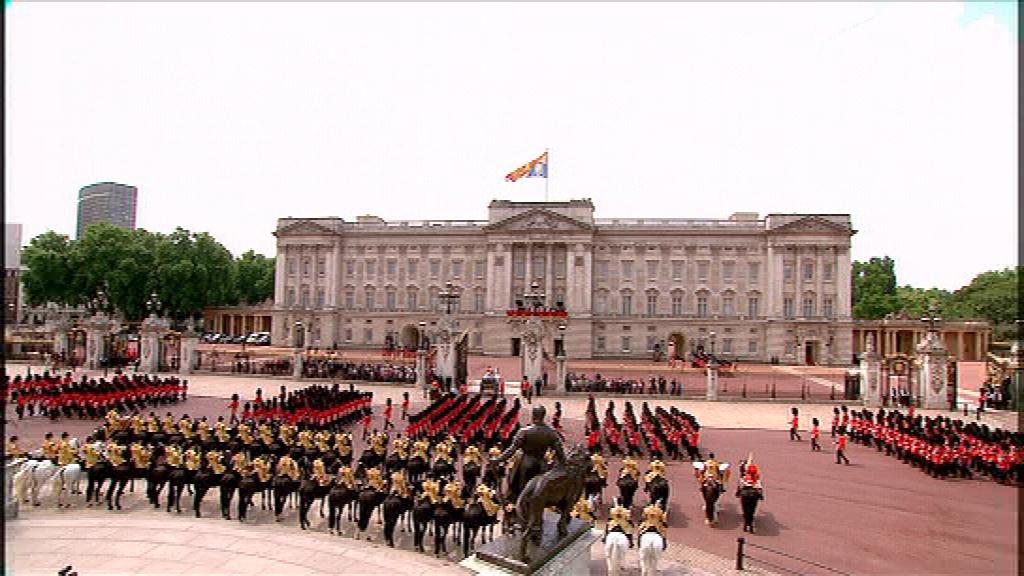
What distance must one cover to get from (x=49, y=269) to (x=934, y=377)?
77.4 metres

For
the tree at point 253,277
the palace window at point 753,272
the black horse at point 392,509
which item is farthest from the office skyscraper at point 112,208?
the palace window at point 753,272

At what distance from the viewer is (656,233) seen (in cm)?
6581

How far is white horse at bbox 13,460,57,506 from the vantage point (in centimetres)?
1354

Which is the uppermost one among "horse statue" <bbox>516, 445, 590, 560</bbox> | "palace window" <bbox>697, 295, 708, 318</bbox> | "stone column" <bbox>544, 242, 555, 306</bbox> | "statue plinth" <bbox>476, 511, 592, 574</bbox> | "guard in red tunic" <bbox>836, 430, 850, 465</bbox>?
"stone column" <bbox>544, 242, 555, 306</bbox>

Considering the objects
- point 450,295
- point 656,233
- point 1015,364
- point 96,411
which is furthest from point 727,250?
point 96,411

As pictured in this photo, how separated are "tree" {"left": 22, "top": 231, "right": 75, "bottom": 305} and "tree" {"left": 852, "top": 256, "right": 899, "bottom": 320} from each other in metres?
104

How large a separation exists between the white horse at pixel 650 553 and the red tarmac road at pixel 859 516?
2.57 meters

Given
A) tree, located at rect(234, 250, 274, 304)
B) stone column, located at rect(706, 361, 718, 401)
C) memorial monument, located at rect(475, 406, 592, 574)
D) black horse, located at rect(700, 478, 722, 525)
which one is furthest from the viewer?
tree, located at rect(234, 250, 274, 304)

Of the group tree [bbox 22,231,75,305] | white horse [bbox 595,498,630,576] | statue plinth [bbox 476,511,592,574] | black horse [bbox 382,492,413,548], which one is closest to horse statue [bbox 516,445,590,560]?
statue plinth [bbox 476,511,592,574]

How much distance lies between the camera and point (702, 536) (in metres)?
13.3

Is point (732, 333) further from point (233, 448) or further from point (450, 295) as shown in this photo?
point (233, 448)

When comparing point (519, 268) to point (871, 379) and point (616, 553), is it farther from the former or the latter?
point (616, 553)

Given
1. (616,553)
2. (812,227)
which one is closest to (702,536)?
(616,553)

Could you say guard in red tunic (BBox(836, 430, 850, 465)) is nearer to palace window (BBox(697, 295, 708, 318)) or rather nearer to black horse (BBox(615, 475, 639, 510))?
black horse (BBox(615, 475, 639, 510))
